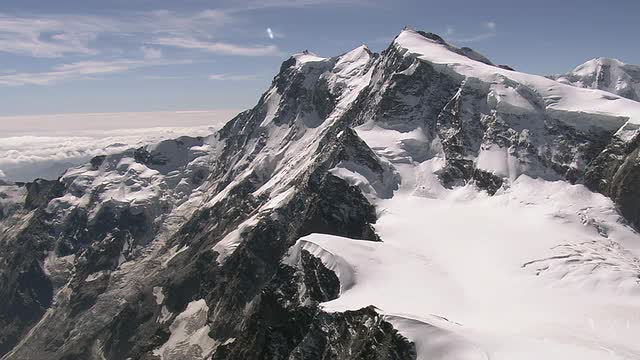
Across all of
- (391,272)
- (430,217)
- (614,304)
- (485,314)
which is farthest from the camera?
(430,217)

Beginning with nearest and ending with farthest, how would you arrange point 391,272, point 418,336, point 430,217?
point 418,336 → point 391,272 → point 430,217

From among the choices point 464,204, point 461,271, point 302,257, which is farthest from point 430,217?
point 302,257

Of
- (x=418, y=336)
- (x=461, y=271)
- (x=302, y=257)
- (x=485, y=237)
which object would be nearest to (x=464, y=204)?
(x=485, y=237)

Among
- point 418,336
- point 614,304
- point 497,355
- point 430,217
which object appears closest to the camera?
point 497,355

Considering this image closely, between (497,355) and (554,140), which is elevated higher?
(554,140)

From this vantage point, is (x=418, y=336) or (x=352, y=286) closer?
(x=418, y=336)

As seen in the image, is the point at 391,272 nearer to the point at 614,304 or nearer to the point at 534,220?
the point at 614,304

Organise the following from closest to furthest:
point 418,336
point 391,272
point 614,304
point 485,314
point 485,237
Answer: point 418,336 < point 485,314 < point 614,304 < point 391,272 < point 485,237

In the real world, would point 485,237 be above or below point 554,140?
below

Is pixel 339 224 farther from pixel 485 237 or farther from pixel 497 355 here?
pixel 497 355
